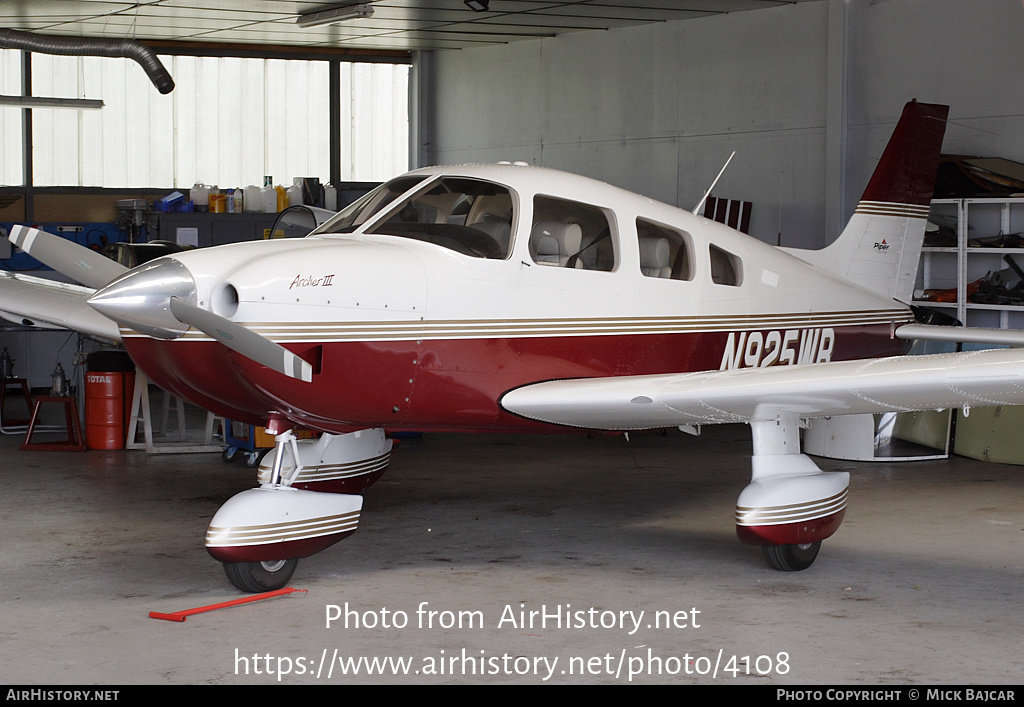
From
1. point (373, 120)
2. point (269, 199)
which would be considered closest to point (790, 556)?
point (269, 199)

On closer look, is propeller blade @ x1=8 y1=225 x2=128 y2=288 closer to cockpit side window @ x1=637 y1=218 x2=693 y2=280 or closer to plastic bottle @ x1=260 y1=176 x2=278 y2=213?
cockpit side window @ x1=637 y1=218 x2=693 y2=280

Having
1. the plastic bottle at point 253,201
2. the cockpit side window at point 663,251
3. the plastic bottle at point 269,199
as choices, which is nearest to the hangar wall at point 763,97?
the plastic bottle at point 269,199

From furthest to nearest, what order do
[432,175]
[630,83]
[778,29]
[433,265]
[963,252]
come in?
[630,83]
[778,29]
[963,252]
[432,175]
[433,265]

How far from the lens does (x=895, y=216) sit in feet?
24.9

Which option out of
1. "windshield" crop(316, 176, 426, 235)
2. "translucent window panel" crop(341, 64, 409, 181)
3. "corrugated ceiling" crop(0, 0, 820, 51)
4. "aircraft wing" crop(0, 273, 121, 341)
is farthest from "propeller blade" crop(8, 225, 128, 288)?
"translucent window panel" crop(341, 64, 409, 181)

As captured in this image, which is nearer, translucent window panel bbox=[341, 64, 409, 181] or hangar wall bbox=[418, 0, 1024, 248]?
hangar wall bbox=[418, 0, 1024, 248]

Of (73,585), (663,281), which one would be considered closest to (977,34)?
(663,281)

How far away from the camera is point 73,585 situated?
16.8ft

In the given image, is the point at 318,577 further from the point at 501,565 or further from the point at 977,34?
the point at 977,34

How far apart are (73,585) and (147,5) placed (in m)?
7.74

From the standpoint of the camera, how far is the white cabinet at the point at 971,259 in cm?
919

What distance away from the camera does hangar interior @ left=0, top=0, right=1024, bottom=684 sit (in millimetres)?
4410

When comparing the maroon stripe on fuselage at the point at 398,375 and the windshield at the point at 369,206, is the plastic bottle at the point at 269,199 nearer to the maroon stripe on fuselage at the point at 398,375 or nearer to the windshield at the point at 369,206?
the windshield at the point at 369,206

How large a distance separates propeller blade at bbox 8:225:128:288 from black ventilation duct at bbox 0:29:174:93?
529 centimetres
